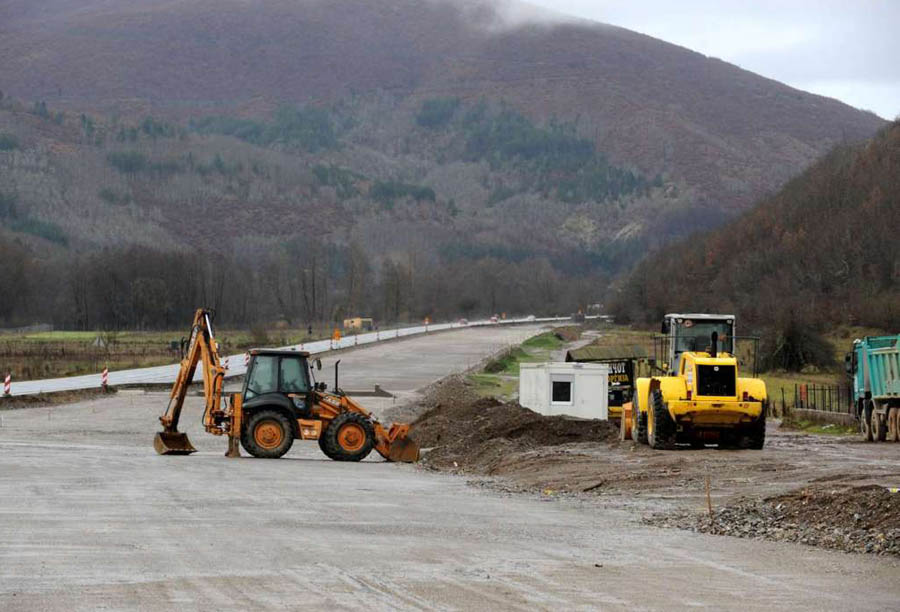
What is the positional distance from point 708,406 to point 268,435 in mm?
9221

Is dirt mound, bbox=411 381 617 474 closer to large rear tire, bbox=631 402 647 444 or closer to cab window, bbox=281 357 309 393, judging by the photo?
large rear tire, bbox=631 402 647 444

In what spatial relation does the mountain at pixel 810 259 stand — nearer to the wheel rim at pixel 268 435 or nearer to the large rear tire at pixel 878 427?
the large rear tire at pixel 878 427

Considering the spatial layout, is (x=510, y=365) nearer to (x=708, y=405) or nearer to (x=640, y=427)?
(x=640, y=427)

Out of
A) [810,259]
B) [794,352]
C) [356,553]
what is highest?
[810,259]

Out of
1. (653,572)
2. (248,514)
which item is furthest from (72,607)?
(248,514)

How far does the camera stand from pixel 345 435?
96.7 feet

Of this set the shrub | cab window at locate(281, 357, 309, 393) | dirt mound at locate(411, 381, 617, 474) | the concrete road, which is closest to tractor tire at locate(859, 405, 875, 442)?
dirt mound at locate(411, 381, 617, 474)

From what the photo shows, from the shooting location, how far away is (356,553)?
1497 centimetres

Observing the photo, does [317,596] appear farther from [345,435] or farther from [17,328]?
[17,328]

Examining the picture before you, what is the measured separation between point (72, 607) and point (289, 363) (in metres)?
18.3

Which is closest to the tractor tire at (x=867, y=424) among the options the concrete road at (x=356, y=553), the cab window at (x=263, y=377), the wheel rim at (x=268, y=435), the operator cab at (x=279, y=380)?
the concrete road at (x=356, y=553)

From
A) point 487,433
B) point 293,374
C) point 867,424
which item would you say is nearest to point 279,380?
point 293,374

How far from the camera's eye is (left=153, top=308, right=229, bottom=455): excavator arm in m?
29.3

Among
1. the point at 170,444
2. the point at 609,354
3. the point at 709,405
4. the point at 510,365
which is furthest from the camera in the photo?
the point at 510,365
